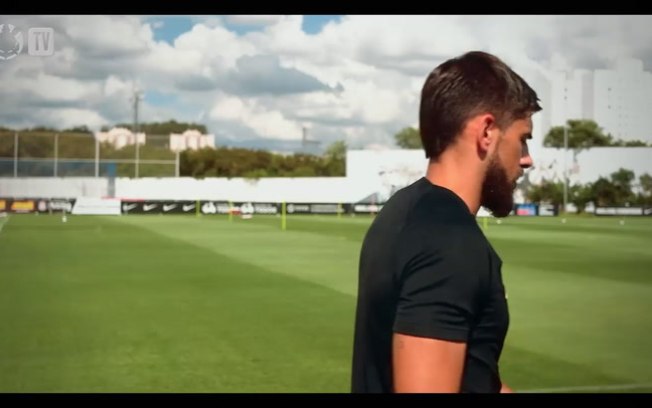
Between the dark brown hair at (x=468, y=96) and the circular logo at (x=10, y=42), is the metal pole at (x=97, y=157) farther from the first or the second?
the dark brown hair at (x=468, y=96)

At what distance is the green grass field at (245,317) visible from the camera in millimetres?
4980

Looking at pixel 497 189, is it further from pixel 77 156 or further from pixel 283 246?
pixel 77 156

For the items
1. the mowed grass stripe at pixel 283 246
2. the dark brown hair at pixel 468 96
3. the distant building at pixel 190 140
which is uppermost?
the distant building at pixel 190 140

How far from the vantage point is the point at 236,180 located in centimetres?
2420

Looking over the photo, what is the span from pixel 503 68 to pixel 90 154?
18.7m

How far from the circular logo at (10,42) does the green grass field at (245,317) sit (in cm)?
207

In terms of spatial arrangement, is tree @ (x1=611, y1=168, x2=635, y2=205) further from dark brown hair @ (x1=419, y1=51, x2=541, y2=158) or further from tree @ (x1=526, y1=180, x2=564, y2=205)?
dark brown hair @ (x1=419, y1=51, x2=541, y2=158)

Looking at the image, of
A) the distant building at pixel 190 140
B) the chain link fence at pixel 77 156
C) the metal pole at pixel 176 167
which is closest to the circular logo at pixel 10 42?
the distant building at pixel 190 140

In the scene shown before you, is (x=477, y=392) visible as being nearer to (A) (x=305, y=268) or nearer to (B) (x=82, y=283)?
(B) (x=82, y=283)

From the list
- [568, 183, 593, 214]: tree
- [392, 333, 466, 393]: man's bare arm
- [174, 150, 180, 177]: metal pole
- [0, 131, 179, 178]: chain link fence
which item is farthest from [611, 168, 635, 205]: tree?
[392, 333, 466, 393]: man's bare arm

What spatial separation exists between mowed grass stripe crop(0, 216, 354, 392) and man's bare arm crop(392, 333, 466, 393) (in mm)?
3782

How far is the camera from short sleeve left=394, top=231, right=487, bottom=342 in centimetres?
91

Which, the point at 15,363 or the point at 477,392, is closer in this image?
the point at 477,392
